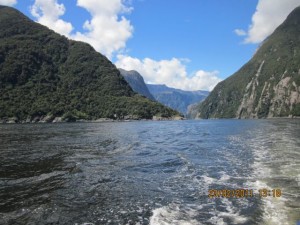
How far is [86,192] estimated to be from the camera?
67.0 feet

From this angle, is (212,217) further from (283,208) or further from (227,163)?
(227,163)

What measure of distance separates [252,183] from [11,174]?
1854 cm

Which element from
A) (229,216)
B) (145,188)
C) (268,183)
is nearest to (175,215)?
(229,216)

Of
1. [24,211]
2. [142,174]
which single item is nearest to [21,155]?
[142,174]

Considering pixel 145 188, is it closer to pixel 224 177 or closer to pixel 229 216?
pixel 224 177

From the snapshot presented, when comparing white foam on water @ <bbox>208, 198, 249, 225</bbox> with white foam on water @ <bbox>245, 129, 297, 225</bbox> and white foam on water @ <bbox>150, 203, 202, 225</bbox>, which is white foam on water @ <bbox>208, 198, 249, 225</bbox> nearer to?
white foam on water @ <bbox>150, 203, 202, 225</bbox>

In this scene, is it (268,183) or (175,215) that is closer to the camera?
(175,215)
